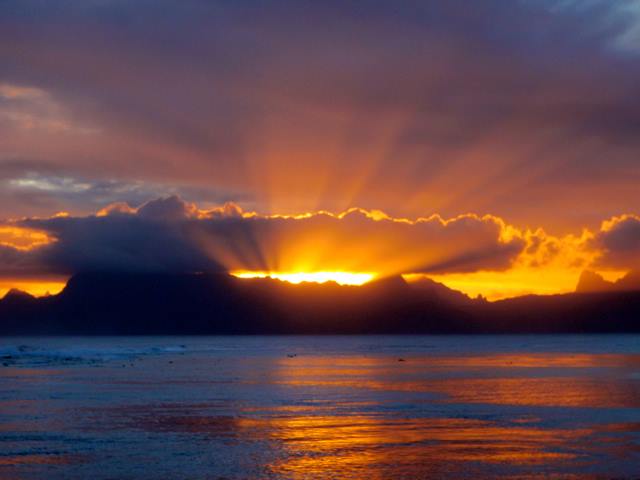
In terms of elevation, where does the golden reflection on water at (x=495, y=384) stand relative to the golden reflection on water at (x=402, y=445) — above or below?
above

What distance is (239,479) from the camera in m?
24.8

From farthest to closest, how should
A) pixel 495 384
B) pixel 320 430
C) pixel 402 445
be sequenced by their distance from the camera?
pixel 495 384 < pixel 320 430 < pixel 402 445

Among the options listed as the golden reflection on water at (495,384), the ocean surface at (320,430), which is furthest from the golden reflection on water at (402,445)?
the golden reflection on water at (495,384)

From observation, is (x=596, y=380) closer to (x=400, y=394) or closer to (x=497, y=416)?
(x=400, y=394)

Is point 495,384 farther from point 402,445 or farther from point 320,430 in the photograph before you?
point 402,445

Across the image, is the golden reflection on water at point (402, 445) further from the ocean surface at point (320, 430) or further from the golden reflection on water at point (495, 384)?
the golden reflection on water at point (495, 384)

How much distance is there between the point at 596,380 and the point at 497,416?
1187 inches

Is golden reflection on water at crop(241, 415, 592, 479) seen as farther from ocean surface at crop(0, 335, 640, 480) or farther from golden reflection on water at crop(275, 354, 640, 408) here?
golden reflection on water at crop(275, 354, 640, 408)

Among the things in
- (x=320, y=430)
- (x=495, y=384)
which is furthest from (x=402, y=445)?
(x=495, y=384)

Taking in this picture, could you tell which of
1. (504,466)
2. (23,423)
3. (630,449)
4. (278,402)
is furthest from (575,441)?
(23,423)

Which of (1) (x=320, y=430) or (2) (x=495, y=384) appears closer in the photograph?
(1) (x=320, y=430)

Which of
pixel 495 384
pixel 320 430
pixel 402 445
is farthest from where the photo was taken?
pixel 495 384

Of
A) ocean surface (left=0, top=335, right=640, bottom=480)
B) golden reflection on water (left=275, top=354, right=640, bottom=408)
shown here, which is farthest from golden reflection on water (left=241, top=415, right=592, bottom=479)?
golden reflection on water (left=275, top=354, right=640, bottom=408)

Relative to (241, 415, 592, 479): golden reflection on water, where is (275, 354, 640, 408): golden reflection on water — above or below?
above
